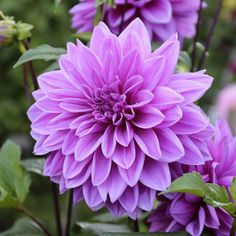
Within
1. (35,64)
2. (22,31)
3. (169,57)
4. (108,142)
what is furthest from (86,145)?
(35,64)

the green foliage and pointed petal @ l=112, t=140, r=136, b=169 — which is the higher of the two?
pointed petal @ l=112, t=140, r=136, b=169

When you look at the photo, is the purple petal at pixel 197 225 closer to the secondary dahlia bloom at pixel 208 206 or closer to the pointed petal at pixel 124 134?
the secondary dahlia bloom at pixel 208 206

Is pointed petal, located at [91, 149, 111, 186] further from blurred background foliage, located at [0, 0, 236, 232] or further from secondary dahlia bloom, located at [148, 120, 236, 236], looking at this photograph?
blurred background foliage, located at [0, 0, 236, 232]

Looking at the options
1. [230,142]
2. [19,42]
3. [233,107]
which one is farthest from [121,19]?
[233,107]

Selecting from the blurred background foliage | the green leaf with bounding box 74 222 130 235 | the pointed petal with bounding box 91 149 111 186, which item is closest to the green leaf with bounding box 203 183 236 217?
the pointed petal with bounding box 91 149 111 186

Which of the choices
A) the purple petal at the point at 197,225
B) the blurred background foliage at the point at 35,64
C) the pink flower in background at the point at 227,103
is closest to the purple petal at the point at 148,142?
the purple petal at the point at 197,225

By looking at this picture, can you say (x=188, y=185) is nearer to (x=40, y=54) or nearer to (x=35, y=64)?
(x=40, y=54)
